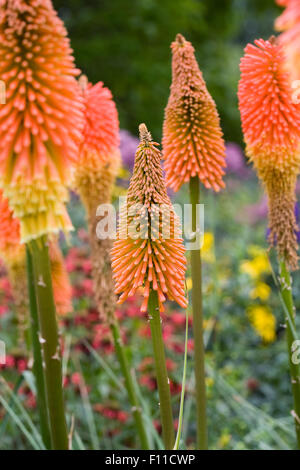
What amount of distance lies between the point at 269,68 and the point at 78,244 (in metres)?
4.65

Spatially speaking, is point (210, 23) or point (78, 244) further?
point (210, 23)

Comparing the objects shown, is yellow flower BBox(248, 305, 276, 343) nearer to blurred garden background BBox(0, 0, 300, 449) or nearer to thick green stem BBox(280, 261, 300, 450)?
blurred garden background BBox(0, 0, 300, 449)

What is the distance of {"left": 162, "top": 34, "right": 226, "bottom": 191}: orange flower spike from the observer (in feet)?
6.45

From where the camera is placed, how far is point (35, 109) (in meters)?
1.45

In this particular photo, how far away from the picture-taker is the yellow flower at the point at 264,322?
4770mm

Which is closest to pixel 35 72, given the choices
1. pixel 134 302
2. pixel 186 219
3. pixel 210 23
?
pixel 186 219

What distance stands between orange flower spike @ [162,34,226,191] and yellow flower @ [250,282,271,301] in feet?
10.6

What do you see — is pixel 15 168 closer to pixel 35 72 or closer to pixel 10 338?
pixel 35 72

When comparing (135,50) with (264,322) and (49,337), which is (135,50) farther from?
(49,337)

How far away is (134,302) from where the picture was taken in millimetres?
4957

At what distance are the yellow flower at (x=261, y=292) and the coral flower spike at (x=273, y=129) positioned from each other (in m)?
2.90

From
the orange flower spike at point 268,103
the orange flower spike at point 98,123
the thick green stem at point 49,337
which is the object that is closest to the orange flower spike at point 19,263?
the orange flower spike at point 98,123

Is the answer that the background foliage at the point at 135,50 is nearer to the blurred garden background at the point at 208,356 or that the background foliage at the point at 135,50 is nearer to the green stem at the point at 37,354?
the blurred garden background at the point at 208,356

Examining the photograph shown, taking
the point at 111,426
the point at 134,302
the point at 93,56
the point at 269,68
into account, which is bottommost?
the point at 111,426
